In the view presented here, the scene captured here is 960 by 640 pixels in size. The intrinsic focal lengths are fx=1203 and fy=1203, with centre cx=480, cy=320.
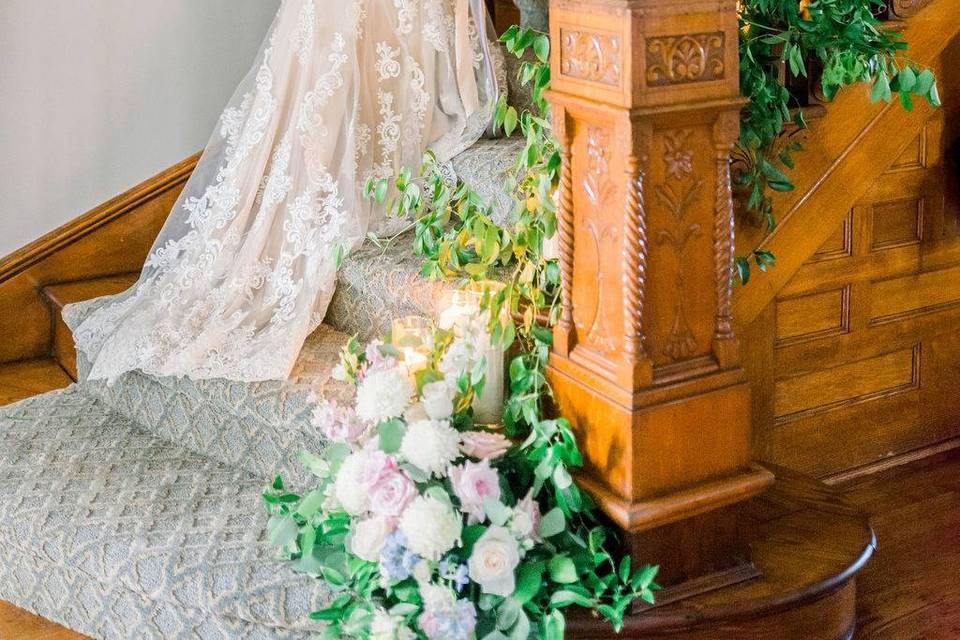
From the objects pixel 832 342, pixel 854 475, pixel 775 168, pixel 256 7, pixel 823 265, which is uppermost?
pixel 256 7

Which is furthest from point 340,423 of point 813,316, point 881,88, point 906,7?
point 906,7

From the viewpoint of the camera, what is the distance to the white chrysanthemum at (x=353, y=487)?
72.8 inches

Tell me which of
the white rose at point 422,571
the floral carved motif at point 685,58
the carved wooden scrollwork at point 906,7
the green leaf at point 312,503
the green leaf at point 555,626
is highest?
the floral carved motif at point 685,58

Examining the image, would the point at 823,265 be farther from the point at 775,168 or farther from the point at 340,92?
the point at 340,92

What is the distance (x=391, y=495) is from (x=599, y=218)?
0.54m

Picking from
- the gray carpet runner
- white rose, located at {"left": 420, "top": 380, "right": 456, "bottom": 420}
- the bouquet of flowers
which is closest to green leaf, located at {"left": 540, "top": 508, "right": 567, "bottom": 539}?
the bouquet of flowers

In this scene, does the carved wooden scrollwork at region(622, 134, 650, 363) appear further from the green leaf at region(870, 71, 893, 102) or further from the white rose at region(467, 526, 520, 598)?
the green leaf at region(870, 71, 893, 102)

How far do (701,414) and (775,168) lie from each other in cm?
66

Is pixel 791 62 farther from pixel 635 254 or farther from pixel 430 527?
pixel 430 527

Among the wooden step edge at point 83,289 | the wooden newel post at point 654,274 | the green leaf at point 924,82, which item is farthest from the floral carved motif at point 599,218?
the wooden step edge at point 83,289

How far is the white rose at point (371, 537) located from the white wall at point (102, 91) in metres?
2.20

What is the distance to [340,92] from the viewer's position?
9.38 feet

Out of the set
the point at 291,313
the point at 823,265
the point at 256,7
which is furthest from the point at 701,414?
the point at 256,7

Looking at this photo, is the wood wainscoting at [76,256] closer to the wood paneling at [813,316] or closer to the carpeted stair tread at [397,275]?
the carpeted stair tread at [397,275]
